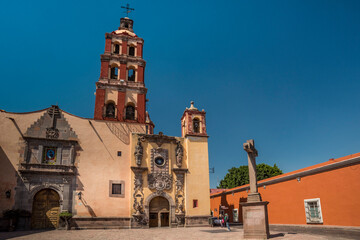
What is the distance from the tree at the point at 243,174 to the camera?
44344 mm

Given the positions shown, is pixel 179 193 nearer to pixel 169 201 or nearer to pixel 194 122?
pixel 169 201

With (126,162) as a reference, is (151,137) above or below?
above

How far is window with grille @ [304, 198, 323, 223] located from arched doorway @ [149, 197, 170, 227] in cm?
1087

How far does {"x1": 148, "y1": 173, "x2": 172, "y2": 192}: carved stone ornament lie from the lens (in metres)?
23.4

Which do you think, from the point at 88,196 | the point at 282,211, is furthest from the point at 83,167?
the point at 282,211

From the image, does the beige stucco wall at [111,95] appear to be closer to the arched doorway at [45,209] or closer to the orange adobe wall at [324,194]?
the arched doorway at [45,209]

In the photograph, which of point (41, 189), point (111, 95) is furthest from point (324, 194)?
point (41, 189)

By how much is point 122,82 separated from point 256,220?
60.5 feet

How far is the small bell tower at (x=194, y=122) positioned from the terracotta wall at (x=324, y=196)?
7.75 meters

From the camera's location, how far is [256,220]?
1238cm

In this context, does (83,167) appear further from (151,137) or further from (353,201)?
(353,201)

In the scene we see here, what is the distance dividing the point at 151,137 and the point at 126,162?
305 cm

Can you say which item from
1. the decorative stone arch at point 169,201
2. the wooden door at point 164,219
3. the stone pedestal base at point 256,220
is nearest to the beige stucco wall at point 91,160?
the decorative stone arch at point 169,201

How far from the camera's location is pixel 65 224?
2047cm
